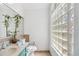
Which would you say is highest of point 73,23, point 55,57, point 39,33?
point 73,23

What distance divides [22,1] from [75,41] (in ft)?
3.35

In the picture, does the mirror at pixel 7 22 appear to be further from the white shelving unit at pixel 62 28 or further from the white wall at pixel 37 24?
the white shelving unit at pixel 62 28

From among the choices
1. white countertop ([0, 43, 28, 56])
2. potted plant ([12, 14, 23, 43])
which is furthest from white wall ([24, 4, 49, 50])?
white countertop ([0, 43, 28, 56])

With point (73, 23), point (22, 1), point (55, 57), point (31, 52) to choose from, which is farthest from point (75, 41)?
point (22, 1)

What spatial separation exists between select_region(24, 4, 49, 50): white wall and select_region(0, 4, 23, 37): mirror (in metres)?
0.14

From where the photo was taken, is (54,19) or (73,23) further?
(54,19)

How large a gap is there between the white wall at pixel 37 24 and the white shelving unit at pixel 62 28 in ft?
0.38

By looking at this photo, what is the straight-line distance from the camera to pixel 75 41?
5.72 feet

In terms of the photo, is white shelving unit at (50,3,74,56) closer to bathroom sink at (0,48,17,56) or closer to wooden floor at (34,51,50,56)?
wooden floor at (34,51,50,56)

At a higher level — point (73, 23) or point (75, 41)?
point (73, 23)

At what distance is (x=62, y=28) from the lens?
74.1 inches

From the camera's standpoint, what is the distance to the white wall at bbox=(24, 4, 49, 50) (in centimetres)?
188

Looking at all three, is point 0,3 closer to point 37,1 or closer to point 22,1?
point 22,1

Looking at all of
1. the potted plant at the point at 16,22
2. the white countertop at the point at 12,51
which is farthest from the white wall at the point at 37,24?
the white countertop at the point at 12,51
